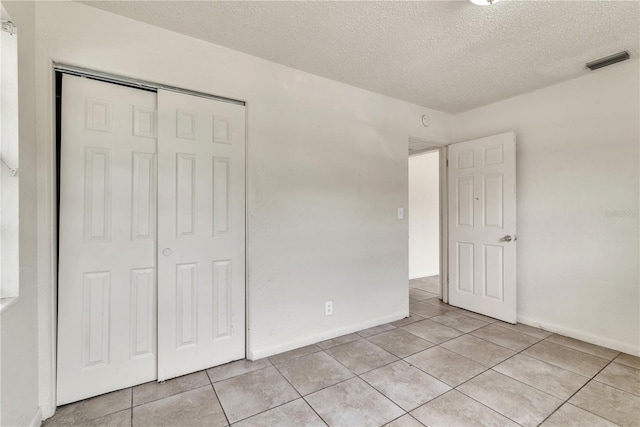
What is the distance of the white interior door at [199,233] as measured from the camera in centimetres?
202

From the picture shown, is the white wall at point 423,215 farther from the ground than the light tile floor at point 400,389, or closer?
farther from the ground

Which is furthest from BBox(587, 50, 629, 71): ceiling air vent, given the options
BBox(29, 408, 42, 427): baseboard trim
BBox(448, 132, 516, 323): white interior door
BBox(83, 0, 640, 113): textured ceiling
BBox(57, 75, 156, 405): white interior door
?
BBox(29, 408, 42, 427): baseboard trim

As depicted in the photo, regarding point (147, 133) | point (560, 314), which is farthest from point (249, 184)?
point (560, 314)

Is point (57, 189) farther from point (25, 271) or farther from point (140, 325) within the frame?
point (140, 325)

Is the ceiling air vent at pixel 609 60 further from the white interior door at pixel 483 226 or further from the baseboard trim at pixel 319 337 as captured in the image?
the baseboard trim at pixel 319 337

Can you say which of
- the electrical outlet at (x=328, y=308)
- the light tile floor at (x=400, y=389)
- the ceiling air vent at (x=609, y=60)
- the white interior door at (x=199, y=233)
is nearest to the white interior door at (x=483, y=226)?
the light tile floor at (x=400, y=389)

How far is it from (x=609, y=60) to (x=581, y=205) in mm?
1241

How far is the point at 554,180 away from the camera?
2.87m

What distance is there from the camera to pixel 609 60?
235cm

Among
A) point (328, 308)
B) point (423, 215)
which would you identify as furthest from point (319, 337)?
point (423, 215)

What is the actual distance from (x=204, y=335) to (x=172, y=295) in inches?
15.7

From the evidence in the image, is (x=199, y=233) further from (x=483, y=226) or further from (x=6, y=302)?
(x=483, y=226)

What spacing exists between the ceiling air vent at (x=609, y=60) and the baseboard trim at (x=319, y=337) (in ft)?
9.46

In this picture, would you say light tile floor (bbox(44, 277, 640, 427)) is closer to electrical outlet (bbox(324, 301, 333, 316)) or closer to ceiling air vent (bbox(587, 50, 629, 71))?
electrical outlet (bbox(324, 301, 333, 316))
